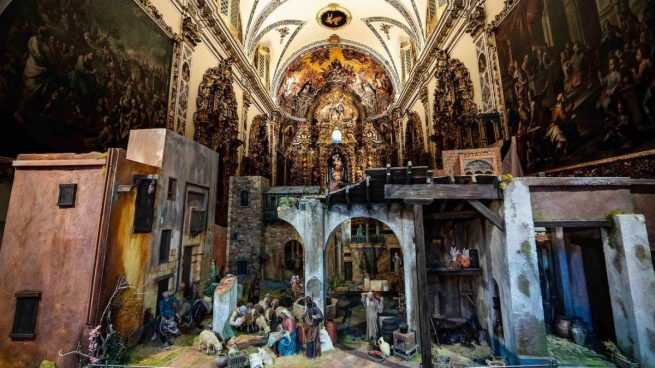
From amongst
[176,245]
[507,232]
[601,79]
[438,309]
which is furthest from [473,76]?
[176,245]

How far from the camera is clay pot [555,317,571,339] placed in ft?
22.4

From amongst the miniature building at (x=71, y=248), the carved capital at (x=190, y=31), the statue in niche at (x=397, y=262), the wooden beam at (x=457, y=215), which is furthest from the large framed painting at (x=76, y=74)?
the statue in niche at (x=397, y=262)

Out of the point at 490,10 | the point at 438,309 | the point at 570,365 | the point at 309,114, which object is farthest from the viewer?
the point at 309,114

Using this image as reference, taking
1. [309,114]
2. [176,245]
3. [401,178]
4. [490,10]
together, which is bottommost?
[176,245]

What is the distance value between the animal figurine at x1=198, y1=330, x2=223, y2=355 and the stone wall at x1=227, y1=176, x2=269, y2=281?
6823 millimetres

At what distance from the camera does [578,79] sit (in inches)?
243

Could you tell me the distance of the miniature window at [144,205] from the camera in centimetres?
669

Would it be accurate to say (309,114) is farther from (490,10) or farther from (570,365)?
(570,365)

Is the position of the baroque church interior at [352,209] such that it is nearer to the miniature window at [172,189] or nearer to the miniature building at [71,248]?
the miniature building at [71,248]

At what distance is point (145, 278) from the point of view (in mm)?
6918

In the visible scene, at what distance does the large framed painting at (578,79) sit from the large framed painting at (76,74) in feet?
37.1

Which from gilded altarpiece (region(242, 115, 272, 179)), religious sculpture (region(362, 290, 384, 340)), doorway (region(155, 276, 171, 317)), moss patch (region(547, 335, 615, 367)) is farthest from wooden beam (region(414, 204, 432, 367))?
gilded altarpiece (region(242, 115, 272, 179))

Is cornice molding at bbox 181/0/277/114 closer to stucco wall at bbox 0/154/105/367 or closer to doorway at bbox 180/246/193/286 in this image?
stucco wall at bbox 0/154/105/367

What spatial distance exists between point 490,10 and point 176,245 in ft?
42.4
